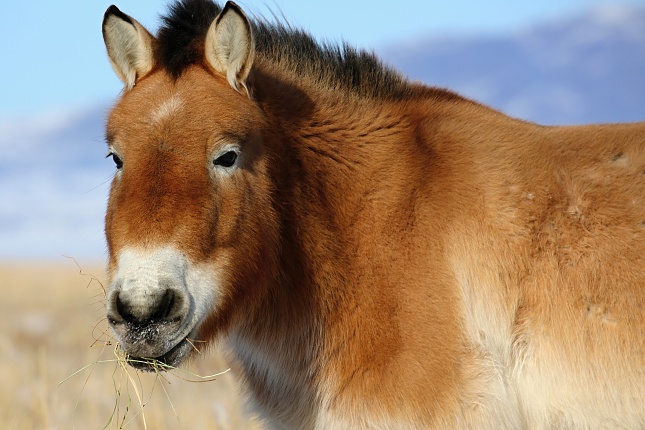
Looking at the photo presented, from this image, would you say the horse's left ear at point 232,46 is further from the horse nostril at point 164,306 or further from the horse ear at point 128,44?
the horse nostril at point 164,306

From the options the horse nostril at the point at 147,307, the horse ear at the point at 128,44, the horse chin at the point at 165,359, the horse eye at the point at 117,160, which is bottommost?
the horse chin at the point at 165,359

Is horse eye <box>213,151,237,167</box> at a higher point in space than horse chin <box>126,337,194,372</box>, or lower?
higher

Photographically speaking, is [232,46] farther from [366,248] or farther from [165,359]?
[165,359]

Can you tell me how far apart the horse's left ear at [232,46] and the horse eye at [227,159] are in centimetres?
46

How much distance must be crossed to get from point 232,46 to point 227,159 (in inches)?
29.2

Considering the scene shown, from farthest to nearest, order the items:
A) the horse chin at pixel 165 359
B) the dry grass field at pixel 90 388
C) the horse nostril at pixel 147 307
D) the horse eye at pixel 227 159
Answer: the dry grass field at pixel 90 388 → the horse eye at pixel 227 159 → the horse chin at pixel 165 359 → the horse nostril at pixel 147 307

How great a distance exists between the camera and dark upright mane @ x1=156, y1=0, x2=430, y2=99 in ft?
17.5

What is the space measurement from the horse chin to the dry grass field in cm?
8

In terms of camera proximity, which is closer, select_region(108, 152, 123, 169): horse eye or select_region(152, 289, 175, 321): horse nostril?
select_region(152, 289, 175, 321): horse nostril

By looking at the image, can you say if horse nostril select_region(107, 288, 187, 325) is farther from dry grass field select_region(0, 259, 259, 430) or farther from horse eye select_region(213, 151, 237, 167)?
horse eye select_region(213, 151, 237, 167)

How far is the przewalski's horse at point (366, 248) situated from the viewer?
14.9 ft

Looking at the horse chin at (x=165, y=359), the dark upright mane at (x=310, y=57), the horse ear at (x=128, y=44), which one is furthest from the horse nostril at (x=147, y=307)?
the dark upright mane at (x=310, y=57)

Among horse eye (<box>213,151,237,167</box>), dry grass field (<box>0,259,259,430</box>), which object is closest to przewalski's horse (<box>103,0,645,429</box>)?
horse eye (<box>213,151,237,167</box>)

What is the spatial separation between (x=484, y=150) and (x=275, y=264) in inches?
60.3
